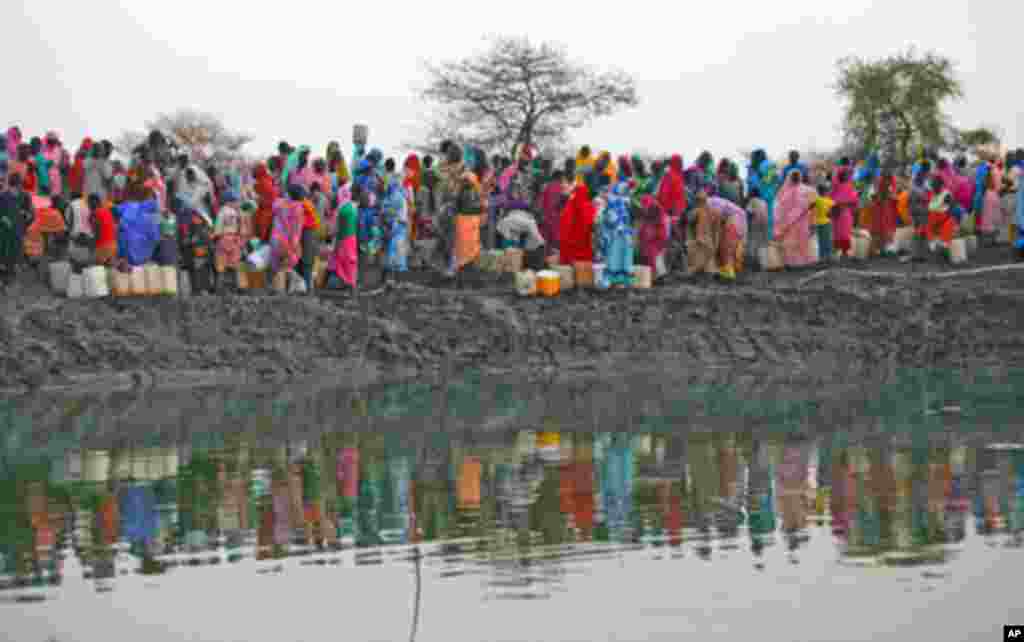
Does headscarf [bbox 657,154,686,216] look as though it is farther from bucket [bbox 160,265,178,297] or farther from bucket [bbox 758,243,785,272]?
bucket [bbox 160,265,178,297]

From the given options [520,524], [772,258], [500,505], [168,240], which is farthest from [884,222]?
[520,524]

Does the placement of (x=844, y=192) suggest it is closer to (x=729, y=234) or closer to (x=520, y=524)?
(x=729, y=234)

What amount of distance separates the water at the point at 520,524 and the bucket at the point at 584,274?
27.6 feet

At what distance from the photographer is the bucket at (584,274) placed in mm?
28562

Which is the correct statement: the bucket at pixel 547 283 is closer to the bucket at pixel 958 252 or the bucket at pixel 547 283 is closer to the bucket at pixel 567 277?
the bucket at pixel 567 277

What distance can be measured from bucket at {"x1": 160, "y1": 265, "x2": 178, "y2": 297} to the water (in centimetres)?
698

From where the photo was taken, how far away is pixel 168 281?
27141 millimetres

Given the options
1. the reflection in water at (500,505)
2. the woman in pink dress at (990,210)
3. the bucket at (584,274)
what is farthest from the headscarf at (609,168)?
the reflection in water at (500,505)

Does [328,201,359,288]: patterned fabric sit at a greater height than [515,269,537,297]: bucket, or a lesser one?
greater

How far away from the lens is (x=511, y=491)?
532 inches

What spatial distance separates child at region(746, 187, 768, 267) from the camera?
29.9 m

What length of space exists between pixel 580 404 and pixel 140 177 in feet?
30.1

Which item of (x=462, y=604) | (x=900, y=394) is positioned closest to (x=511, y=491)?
(x=462, y=604)

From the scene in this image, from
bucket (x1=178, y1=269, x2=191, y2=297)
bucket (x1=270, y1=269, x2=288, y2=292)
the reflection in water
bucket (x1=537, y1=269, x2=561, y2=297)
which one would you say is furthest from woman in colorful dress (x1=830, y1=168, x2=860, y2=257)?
the reflection in water
